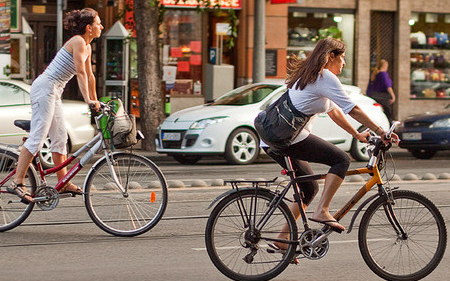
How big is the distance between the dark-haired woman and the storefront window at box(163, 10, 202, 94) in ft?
51.8

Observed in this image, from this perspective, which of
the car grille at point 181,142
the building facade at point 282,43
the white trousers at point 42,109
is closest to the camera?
the white trousers at point 42,109

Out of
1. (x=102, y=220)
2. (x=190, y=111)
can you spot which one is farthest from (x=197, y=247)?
(x=190, y=111)

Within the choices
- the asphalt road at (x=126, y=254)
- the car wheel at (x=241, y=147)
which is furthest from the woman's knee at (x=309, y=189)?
the car wheel at (x=241, y=147)

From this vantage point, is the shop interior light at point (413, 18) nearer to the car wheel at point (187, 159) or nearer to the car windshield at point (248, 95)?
the car windshield at point (248, 95)

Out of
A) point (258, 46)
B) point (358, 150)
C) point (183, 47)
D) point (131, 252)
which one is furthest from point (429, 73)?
point (131, 252)

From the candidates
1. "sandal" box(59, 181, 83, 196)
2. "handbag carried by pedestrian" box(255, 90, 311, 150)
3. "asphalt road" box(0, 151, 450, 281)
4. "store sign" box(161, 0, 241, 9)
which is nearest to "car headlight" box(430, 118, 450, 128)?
"store sign" box(161, 0, 241, 9)

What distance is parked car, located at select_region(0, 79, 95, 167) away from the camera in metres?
14.9

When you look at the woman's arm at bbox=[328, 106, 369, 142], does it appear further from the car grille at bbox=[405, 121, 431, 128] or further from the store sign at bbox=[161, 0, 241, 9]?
the store sign at bbox=[161, 0, 241, 9]

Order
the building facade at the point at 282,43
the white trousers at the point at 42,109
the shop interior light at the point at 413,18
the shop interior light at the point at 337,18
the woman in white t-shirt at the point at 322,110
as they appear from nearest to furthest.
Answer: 1. the woman in white t-shirt at the point at 322,110
2. the white trousers at the point at 42,109
3. the building facade at the point at 282,43
4. the shop interior light at the point at 337,18
5. the shop interior light at the point at 413,18

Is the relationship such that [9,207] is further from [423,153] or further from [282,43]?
[282,43]

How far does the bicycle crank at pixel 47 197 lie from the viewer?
8.30m

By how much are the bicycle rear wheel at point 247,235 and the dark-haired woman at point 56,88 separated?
7.74 ft

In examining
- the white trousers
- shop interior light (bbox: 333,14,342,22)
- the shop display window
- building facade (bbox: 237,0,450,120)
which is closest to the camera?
the white trousers

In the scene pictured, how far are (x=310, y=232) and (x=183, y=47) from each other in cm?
1838
